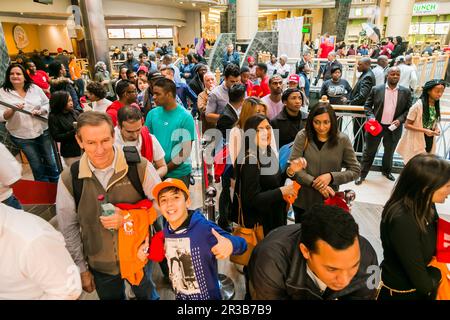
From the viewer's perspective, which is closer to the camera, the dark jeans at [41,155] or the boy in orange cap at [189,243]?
the boy in orange cap at [189,243]

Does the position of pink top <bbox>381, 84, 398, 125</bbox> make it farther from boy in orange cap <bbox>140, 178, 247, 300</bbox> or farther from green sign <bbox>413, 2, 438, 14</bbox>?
green sign <bbox>413, 2, 438, 14</bbox>

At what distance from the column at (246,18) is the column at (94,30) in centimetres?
1035

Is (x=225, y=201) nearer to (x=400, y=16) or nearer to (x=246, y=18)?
(x=246, y=18)

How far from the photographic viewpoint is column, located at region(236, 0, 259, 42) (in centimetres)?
1966

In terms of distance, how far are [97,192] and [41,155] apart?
316cm

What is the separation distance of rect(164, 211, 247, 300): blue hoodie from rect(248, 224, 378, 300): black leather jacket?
0.29m

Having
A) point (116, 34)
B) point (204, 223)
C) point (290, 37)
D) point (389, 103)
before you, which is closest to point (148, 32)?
point (116, 34)

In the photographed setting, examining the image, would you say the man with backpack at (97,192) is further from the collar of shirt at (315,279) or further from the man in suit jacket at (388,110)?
the man in suit jacket at (388,110)

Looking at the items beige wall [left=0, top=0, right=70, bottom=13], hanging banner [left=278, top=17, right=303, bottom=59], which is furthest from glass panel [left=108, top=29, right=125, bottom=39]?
hanging banner [left=278, top=17, right=303, bottom=59]

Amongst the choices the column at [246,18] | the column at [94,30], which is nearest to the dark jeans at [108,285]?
the column at [94,30]

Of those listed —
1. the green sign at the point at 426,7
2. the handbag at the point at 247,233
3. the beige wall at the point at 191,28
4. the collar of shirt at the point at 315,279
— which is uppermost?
the green sign at the point at 426,7

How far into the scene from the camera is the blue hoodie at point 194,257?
5.34 feet
